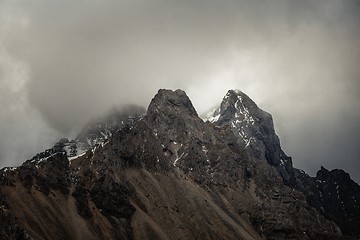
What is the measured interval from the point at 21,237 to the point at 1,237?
433 inches

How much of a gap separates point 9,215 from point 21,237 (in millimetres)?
10721

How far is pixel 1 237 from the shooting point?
168 m

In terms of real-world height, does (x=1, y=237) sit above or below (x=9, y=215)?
below

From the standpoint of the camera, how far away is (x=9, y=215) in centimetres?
18275

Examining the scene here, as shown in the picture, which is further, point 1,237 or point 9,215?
point 9,215

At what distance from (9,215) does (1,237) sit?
1541cm

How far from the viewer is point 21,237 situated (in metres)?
178
